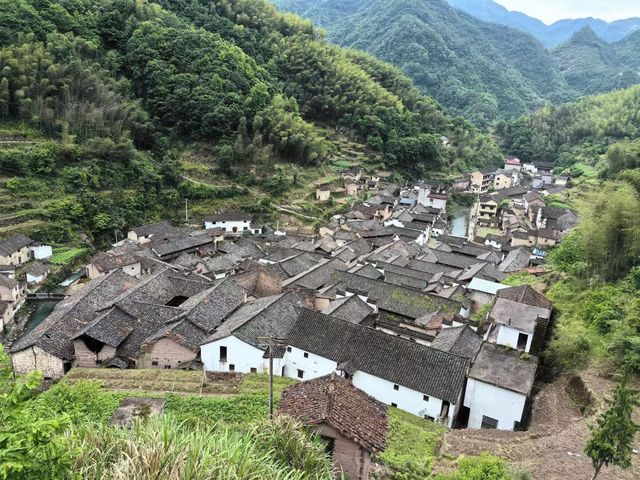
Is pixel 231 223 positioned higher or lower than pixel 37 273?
higher

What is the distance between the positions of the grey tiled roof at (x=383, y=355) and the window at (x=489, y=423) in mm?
1307

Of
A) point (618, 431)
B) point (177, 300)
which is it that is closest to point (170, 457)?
point (618, 431)

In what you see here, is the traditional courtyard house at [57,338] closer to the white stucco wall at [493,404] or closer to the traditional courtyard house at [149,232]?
the traditional courtyard house at [149,232]

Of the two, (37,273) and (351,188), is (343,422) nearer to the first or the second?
(37,273)

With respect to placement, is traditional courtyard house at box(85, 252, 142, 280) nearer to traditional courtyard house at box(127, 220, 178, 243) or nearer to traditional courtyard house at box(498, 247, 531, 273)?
traditional courtyard house at box(127, 220, 178, 243)

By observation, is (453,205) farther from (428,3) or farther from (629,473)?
(428,3)

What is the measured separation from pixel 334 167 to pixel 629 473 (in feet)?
173

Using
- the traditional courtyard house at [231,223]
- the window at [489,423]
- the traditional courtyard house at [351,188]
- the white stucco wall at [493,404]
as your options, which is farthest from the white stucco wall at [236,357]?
the traditional courtyard house at [351,188]

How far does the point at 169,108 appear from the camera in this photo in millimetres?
54438

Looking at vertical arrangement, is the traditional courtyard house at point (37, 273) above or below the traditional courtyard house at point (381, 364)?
below

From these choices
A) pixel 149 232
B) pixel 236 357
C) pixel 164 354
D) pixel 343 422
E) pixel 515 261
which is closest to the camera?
pixel 343 422

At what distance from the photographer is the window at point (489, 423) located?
52.1 ft

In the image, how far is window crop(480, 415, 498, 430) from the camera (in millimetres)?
15891

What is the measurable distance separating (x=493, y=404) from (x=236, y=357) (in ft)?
33.6
